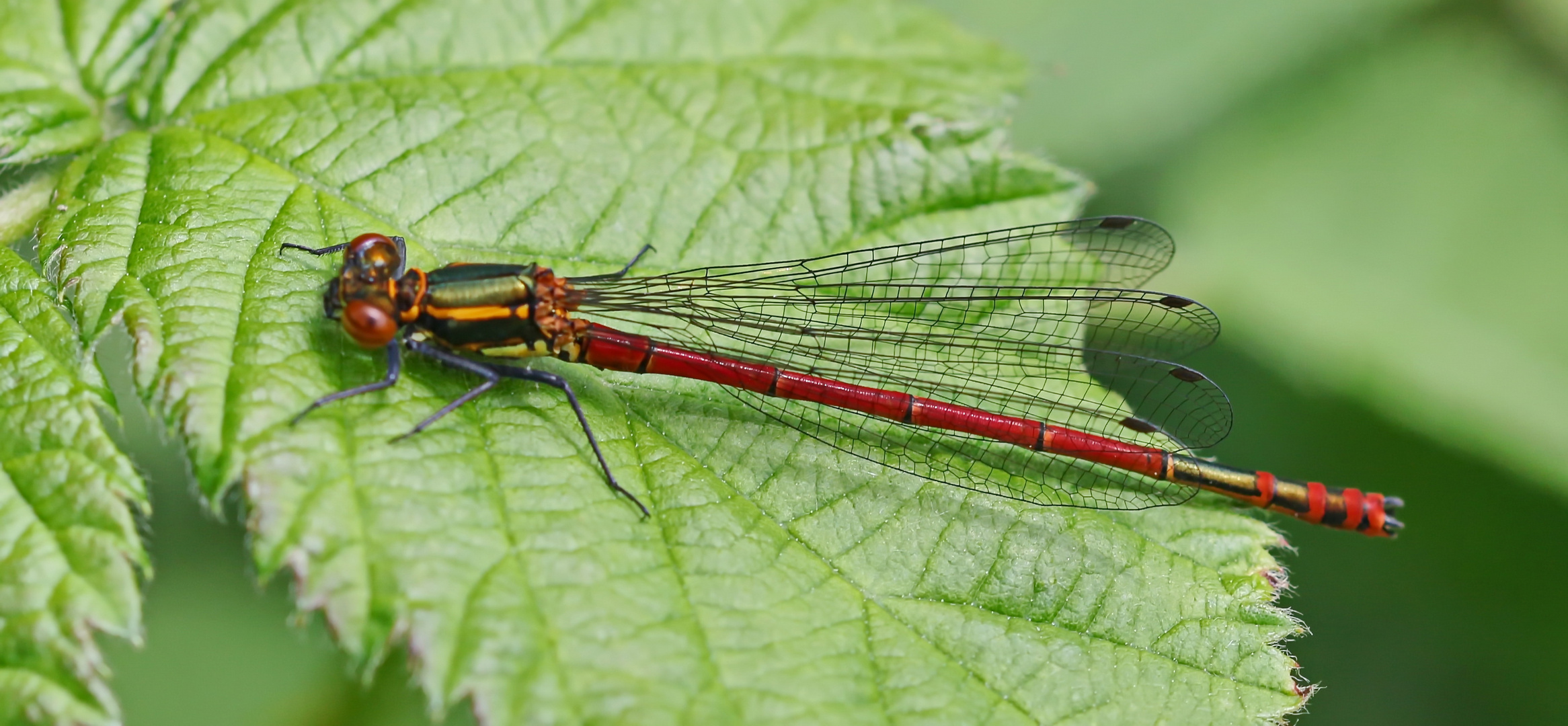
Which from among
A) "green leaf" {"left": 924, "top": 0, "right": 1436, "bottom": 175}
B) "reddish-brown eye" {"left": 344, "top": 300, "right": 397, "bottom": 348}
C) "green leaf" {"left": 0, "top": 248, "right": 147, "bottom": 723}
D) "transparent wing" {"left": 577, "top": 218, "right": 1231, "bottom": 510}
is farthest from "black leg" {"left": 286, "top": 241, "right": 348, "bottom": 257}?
"green leaf" {"left": 924, "top": 0, "right": 1436, "bottom": 175}

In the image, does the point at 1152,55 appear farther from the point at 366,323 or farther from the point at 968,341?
the point at 366,323

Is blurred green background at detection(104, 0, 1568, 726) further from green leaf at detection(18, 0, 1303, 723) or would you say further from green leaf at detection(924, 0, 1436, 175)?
green leaf at detection(18, 0, 1303, 723)

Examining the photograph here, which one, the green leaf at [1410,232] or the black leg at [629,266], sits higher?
the green leaf at [1410,232]

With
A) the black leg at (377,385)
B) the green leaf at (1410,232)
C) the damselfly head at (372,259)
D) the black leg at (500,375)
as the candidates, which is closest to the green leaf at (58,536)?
the black leg at (377,385)

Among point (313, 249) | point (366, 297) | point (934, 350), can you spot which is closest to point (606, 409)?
point (366, 297)

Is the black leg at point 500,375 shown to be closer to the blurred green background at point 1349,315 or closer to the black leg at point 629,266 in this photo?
the black leg at point 629,266

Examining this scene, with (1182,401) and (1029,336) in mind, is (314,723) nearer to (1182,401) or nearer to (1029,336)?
(1029,336)

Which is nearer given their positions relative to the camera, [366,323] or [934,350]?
[366,323]
